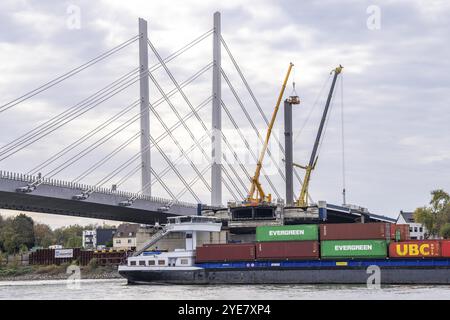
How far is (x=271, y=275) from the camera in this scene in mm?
54875

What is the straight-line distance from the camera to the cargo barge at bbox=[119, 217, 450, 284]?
167ft

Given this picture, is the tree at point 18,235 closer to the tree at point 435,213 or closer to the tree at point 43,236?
the tree at point 43,236

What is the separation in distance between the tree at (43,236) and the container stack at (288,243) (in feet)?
309

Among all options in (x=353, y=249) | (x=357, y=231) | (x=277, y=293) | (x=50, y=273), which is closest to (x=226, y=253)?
(x=353, y=249)

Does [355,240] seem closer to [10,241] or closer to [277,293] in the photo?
[277,293]

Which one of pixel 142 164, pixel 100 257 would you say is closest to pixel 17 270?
pixel 100 257

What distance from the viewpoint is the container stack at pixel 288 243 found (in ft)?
177

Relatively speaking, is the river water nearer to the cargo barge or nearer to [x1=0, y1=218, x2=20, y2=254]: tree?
the cargo barge

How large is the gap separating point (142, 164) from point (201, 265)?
17.7 meters

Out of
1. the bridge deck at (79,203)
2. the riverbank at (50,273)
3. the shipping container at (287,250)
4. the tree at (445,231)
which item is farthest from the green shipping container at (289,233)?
the tree at (445,231)

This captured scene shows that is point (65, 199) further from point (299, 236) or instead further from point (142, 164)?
point (299, 236)

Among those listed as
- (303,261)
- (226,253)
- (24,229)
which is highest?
(24,229)

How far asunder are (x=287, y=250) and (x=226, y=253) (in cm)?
476

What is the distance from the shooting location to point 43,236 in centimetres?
16525
